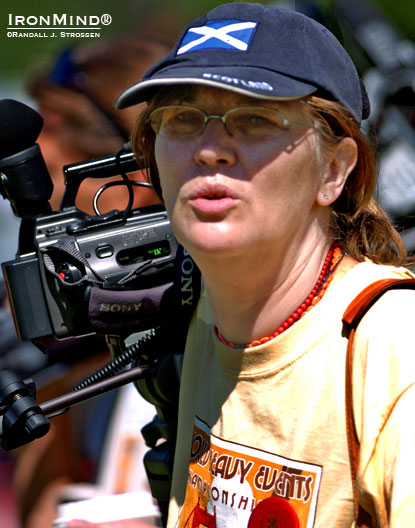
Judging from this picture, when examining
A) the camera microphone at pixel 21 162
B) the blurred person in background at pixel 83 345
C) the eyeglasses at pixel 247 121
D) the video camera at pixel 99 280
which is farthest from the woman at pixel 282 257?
the blurred person in background at pixel 83 345

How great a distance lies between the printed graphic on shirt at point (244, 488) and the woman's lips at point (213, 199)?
443mm

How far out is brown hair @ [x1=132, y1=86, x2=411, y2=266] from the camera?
4.49 feet

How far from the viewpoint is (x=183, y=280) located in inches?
67.9

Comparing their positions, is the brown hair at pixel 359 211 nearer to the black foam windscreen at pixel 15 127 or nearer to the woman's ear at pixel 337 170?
the woman's ear at pixel 337 170

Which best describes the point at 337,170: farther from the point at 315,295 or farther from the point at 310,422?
the point at 310,422

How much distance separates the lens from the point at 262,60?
1254mm

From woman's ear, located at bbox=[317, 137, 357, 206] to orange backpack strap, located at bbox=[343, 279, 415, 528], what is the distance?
182 mm

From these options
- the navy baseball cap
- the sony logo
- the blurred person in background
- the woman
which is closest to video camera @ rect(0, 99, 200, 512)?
the sony logo

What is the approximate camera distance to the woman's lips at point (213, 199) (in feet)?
4.15

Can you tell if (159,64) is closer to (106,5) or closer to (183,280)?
(183,280)

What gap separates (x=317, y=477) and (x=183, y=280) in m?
0.59

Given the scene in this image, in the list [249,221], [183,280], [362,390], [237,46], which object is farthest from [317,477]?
[237,46]

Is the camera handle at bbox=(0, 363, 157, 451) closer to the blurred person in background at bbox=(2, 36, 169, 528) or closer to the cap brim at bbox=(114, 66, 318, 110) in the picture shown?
the cap brim at bbox=(114, 66, 318, 110)

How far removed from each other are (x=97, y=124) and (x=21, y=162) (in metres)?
1.45
